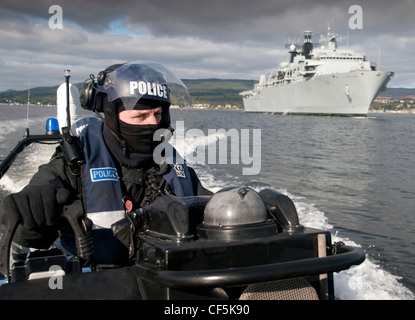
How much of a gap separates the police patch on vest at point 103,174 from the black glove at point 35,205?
1.66 feet

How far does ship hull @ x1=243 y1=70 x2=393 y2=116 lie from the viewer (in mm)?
62531

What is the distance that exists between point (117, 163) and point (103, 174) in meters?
0.31

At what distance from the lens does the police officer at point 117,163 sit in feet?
7.94

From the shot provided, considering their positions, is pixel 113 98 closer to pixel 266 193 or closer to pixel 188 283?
pixel 266 193

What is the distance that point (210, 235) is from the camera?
165 centimetres

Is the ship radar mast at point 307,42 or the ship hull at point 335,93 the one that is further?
the ship radar mast at point 307,42

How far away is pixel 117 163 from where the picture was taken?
2854 mm

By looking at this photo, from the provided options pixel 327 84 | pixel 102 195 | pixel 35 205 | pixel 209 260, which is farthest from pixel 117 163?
pixel 327 84

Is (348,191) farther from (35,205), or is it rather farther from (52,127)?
(35,205)

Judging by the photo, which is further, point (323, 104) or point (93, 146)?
point (323, 104)

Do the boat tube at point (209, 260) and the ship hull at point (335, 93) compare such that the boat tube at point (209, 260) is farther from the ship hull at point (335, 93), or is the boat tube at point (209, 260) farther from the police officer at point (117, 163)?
the ship hull at point (335, 93)

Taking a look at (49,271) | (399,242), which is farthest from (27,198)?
→ (399,242)

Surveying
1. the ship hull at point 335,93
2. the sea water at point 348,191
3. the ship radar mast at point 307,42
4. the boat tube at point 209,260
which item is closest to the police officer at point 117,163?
the boat tube at point 209,260

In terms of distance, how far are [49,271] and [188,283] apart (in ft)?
2.29
